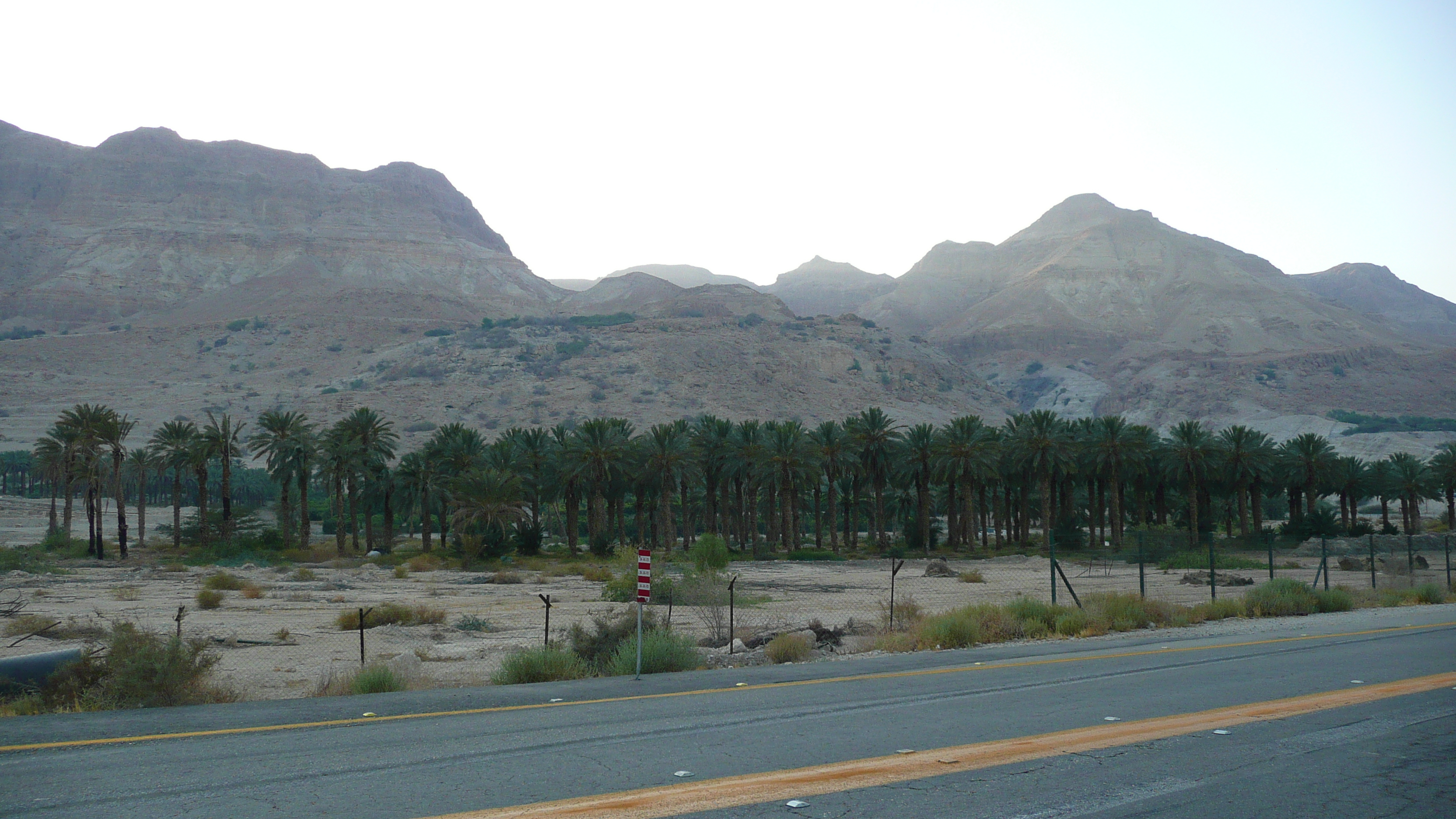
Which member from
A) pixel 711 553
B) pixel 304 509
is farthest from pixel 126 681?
pixel 304 509

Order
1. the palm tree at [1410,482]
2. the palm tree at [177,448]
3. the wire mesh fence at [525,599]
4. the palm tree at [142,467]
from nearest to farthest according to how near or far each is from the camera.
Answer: the wire mesh fence at [525,599] → the palm tree at [177,448] → the palm tree at [142,467] → the palm tree at [1410,482]

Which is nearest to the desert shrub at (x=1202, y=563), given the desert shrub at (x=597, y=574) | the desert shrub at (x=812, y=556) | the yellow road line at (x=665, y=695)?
the desert shrub at (x=812, y=556)

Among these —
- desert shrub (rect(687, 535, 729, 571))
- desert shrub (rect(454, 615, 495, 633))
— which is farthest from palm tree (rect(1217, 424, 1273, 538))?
desert shrub (rect(454, 615, 495, 633))

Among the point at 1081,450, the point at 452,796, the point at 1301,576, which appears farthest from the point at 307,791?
the point at 1081,450

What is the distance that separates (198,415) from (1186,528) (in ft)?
424

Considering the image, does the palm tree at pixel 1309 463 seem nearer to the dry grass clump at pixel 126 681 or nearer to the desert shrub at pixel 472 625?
the desert shrub at pixel 472 625

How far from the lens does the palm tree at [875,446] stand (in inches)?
2933

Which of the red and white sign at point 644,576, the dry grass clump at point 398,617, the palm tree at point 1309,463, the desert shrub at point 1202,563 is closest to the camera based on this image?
the red and white sign at point 644,576

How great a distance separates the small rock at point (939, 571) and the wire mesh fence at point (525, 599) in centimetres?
12

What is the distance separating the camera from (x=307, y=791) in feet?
25.0

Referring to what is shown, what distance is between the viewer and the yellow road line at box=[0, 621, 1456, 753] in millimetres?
9781

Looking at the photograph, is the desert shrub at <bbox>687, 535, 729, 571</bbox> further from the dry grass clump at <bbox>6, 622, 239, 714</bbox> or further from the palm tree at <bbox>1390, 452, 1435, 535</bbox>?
the palm tree at <bbox>1390, 452, 1435, 535</bbox>

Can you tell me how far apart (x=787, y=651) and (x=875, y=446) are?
57.5 meters

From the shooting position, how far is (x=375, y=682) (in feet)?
45.9
